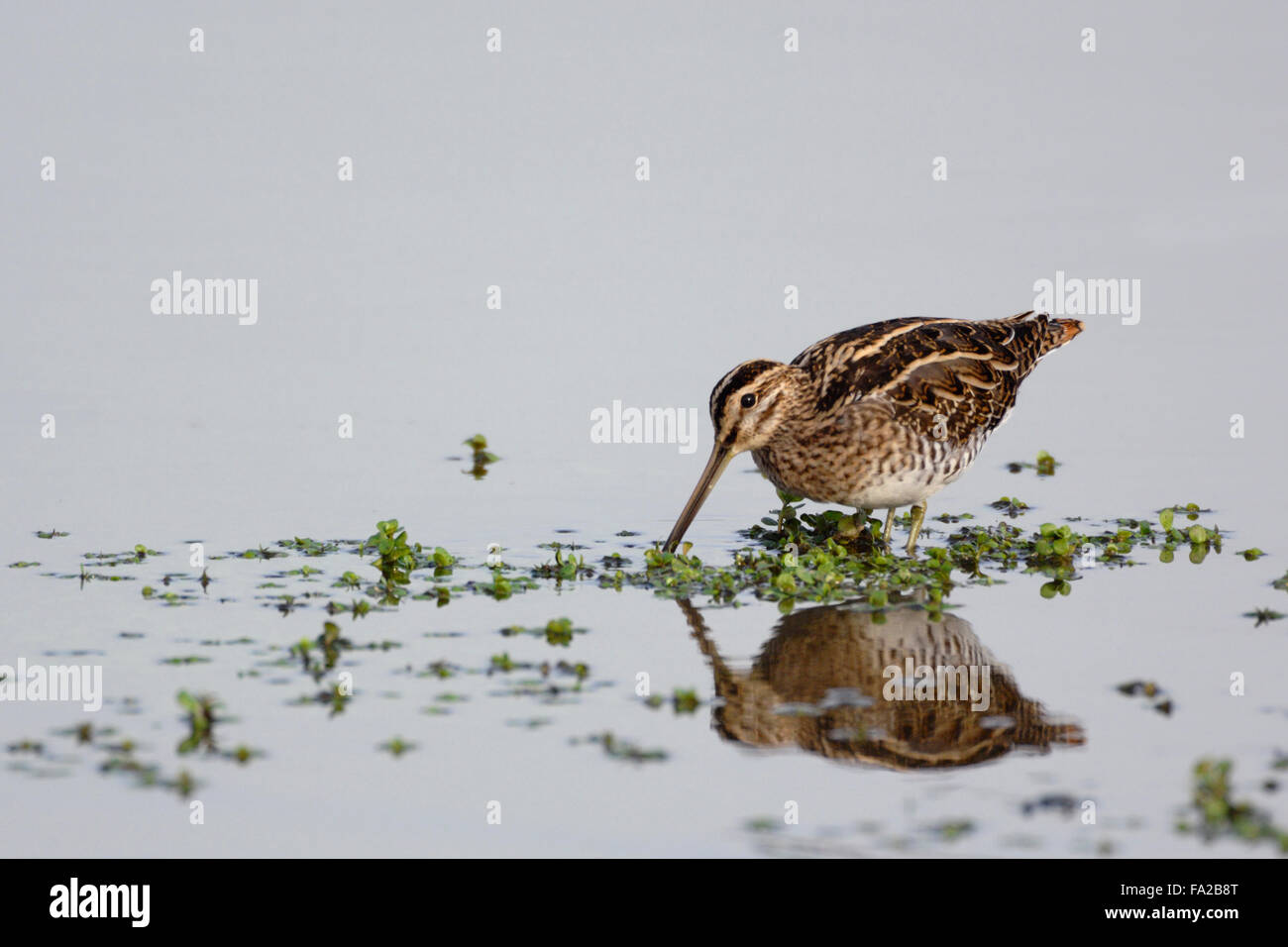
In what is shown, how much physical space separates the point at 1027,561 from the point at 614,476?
13.1 ft

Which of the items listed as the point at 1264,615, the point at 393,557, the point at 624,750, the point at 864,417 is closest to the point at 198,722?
the point at 624,750

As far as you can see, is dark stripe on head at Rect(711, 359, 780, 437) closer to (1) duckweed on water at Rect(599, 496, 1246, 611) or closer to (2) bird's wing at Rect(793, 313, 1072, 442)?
(2) bird's wing at Rect(793, 313, 1072, 442)

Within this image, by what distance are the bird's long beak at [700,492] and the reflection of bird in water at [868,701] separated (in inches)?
59.9

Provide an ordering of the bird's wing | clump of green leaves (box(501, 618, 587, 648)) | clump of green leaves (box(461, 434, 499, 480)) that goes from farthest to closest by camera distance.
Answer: clump of green leaves (box(461, 434, 499, 480)), the bird's wing, clump of green leaves (box(501, 618, 587, 648))

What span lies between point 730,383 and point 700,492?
2.75 ft

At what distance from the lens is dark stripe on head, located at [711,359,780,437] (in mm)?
12117

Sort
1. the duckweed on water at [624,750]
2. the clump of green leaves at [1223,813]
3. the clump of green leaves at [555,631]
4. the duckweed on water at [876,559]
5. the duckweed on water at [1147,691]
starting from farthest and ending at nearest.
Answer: the duckweed on water at [876,559] → the clump of green leaves at [555,631] → the duckweed on water at [1147,691] → the duckweed on water at [624,750] → the clump of green leaves at [1223,813]

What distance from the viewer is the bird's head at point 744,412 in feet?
39.8

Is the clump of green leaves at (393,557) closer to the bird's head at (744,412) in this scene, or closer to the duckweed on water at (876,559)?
the duckweed on water at (876,559)

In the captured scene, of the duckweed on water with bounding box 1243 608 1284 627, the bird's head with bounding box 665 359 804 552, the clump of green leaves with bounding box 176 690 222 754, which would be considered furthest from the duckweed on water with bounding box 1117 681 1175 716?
the clump of green leaves with bounding box 176 690 222 754

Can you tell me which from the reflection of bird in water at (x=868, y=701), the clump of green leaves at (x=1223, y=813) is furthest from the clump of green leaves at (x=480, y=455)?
the clump of green leaves at (x=1223, y=813)

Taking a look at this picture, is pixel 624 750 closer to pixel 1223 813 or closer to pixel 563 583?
pixel 1223 813

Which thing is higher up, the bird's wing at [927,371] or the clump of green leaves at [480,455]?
the bird's wing at [927,371]

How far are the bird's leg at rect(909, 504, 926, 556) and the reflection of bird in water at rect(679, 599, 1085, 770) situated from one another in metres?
1.79
